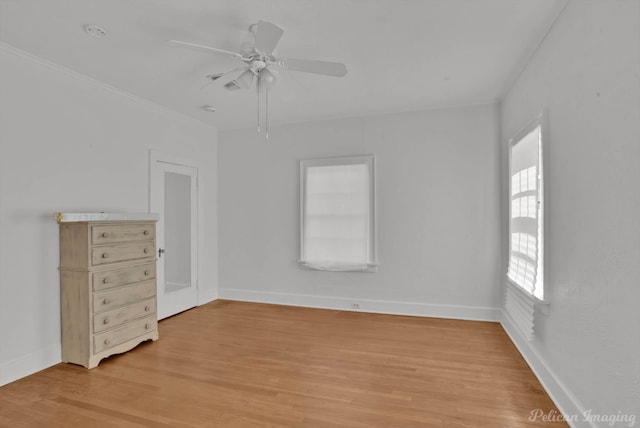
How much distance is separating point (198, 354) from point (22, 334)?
141 centimetres

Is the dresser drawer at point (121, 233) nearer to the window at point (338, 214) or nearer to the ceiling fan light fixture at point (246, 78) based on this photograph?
the ceiling fan light fixture at point (246, 78)

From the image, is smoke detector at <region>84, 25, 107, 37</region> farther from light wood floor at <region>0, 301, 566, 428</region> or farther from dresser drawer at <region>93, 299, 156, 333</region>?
light wood floor at <region>0, 301, 566, 428</region>

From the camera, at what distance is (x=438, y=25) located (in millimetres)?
2352

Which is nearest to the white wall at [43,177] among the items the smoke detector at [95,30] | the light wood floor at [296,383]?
the light wood floor at [296,383]

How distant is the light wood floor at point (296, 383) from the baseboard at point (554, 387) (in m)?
0.07

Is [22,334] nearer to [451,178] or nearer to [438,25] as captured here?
[438,25]

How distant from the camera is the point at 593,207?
1.80 meters

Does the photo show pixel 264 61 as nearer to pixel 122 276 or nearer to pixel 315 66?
pixel 315 66

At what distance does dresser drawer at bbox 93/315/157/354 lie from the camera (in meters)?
2.88

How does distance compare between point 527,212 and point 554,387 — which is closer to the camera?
point 554,387

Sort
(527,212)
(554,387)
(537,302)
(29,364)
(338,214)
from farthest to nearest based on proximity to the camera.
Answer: (338,214)
(527,212)
(29,364)
(537,302)
(554,387)

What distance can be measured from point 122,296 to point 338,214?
8.80 feet

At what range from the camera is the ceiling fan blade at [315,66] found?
233 cm

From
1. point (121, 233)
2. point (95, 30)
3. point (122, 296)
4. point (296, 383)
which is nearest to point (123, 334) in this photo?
point (122, 296)
